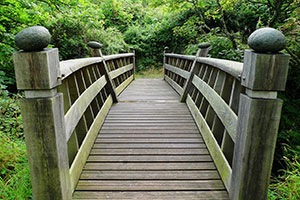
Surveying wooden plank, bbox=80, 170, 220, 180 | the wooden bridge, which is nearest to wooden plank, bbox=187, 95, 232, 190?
the wooden bridge

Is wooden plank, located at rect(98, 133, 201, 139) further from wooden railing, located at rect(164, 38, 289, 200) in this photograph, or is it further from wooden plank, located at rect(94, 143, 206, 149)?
wooden railing, located at rect(164, 38, 289, 200)

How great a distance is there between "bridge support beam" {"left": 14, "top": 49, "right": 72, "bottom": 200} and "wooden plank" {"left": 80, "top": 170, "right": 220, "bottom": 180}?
1.88 feet

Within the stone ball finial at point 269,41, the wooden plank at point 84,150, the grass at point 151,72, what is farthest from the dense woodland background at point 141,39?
the stone ball finial at point 269,41

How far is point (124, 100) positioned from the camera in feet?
15.4

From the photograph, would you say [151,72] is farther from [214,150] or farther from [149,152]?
[214,150]

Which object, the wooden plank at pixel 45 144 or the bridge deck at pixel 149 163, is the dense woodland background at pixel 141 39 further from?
the wooden plank at pixel 45 144

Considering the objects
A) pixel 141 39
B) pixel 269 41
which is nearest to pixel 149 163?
pixel 269 41

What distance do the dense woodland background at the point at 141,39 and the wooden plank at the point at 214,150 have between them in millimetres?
733

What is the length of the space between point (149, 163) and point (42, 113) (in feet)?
4.14

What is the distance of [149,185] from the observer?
192 centimetres

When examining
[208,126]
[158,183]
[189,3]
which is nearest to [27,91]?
[158,183]

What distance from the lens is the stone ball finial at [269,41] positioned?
125 cm

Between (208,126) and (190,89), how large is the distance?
166cm

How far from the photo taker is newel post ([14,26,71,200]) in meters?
1.25
